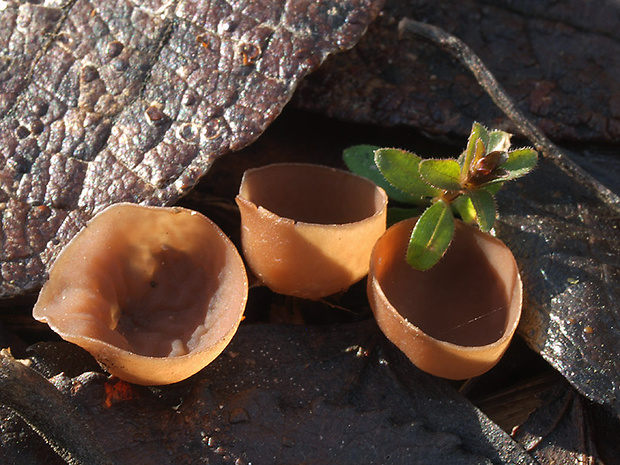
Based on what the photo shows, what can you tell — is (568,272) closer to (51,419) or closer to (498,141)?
(498,141)

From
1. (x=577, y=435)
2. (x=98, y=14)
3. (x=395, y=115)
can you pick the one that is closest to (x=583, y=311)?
(x=577, y=435)

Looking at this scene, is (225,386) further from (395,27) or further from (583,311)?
(395,27)

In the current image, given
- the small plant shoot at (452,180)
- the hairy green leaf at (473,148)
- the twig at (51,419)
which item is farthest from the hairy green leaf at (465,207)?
the twig at (51,419)

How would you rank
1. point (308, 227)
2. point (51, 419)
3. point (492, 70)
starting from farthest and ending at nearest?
point (492, 70) < point (308, 227) < point (51, 419)

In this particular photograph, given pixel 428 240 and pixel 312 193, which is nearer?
pixel 428 240

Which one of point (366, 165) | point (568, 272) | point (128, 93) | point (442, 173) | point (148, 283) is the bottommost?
point (568, 272)

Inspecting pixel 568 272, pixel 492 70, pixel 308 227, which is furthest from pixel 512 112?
pixel 308 227

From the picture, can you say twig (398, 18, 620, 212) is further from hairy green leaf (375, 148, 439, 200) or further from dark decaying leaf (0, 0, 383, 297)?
hairy green leaf (375, 148, 439, 200)

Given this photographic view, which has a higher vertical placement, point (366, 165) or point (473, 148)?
point (473, 148)

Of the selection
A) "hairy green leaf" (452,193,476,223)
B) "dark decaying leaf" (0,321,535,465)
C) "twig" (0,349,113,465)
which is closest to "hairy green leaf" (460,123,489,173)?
"hairy green leaf" (452,193,476,223)
